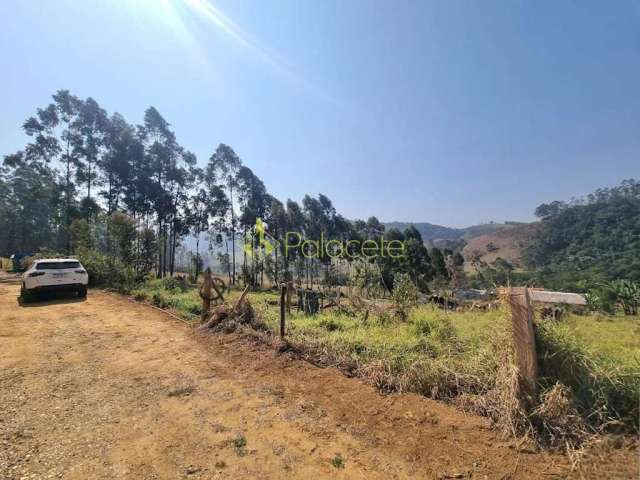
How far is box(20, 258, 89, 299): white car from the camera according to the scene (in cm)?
814

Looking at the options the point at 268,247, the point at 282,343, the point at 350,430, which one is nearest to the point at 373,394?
the point at 350,430

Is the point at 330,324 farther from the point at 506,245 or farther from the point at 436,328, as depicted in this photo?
the point at 506,245

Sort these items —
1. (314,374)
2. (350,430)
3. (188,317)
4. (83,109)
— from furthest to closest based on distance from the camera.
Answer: (83,109)
(188,317)
(314,374)
(350,430)

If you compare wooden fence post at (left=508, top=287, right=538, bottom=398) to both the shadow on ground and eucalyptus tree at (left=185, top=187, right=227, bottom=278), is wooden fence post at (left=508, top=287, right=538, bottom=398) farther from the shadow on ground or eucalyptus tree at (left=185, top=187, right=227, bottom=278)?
eucalyptus tree at (left=185, top=187, right=227, bottom=278)

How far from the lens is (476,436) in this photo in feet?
8.00

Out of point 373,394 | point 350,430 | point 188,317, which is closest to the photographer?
point 350,430

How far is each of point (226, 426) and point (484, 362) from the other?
8.59 feet

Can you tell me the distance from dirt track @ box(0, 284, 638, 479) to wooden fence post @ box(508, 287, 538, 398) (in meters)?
0.53

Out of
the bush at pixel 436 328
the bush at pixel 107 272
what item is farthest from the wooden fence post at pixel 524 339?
the bush at pixel 107 272

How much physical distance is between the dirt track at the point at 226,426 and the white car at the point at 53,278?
501cm

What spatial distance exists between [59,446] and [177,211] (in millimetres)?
24586

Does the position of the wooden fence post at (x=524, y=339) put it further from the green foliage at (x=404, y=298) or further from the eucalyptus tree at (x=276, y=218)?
the eucalyptus tree at (x=276, y=218)

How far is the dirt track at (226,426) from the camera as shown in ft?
6.98

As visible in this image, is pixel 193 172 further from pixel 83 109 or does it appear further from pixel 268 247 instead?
pixel 268 247
